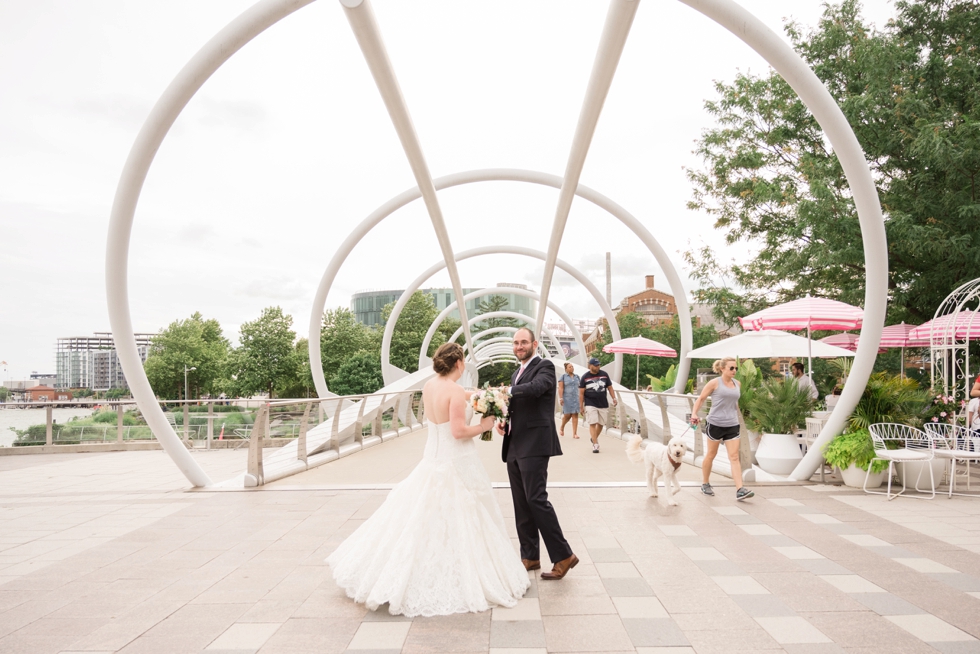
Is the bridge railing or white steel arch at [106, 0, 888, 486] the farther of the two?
the bridge railing

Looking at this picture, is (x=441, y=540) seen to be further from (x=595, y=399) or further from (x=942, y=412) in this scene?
(x=595, y=399)

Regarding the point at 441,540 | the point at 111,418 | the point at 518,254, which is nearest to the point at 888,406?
the point at 441,540

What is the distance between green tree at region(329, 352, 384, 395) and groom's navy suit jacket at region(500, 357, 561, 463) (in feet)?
158

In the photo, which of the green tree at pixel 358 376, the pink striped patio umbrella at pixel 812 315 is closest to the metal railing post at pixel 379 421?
the pink striped patio umbrella at pixel 812 315

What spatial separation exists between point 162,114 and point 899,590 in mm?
8105

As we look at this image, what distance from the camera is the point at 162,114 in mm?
7582

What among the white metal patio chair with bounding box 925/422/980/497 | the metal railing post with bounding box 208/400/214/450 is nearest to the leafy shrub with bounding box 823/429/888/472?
the white metal patio chair with bounding box 925/422/980/497

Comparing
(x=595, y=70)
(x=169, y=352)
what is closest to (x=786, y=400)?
(x=595, y=70)

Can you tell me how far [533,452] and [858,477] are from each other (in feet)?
17.4

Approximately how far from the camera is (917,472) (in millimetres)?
7742

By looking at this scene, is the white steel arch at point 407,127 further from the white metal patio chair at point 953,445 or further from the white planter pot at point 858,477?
the white metal patio chair at point 953,445

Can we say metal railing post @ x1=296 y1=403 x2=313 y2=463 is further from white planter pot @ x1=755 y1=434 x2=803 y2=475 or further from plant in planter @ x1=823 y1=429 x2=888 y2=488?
plant in planter @ x1=823 y1=429 x2=888 y2=488

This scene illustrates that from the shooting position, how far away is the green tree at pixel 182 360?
7300cm

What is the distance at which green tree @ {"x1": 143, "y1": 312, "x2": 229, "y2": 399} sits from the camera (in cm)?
7300
